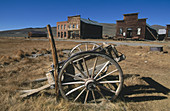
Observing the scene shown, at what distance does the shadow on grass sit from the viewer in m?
2.90

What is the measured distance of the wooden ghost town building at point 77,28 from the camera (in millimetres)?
29867

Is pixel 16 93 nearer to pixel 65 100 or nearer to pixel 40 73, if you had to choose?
pixel 65 100

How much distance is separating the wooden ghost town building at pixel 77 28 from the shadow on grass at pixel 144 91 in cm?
2744

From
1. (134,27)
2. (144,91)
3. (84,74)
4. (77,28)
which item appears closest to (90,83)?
(84,74)

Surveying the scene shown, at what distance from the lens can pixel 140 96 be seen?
3008 millimetres

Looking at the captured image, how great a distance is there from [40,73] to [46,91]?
5.92ft

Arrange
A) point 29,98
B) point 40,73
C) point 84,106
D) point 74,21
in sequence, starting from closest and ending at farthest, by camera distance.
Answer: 1. point 84,106
2. point 29,98
3. point 40,73
4. point 74,21

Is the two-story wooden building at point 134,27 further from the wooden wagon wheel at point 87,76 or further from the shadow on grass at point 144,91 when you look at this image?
the wooden wagon wheel at point 87,76

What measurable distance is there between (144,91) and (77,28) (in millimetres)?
28249

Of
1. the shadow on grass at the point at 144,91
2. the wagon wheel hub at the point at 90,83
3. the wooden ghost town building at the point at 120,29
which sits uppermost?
the wooden ghost town building at the point at 120,29

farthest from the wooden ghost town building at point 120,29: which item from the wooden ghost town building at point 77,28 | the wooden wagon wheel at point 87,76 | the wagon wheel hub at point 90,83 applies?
the wagon wheel hub at point 90,83

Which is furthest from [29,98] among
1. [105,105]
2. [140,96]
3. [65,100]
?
[140,96]

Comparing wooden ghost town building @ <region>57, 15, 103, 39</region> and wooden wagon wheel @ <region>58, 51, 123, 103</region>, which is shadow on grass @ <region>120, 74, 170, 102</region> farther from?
wooden ghost town building @ <region>57, 15, 103, 39</region>

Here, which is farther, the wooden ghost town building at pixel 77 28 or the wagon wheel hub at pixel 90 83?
the wooden ghost town building at pixel 77 28
